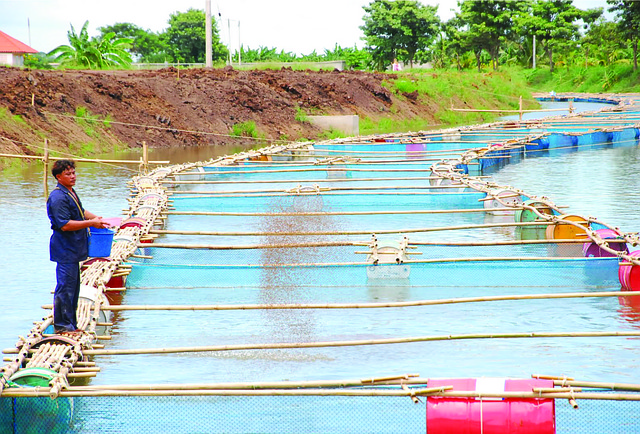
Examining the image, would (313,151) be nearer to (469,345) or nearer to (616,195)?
(616,195)

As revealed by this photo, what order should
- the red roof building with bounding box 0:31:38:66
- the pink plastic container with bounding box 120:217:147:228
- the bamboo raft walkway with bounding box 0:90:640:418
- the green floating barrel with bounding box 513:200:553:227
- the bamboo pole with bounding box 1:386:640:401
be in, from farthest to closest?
1. the red roof building with bounding box 0:31:38:66
2. the green floating barrel with bounding box 513:200:553:227
3. the pink plastic container with bounding box 120:217:147:228
4. the bamboo raft walkway with bounding box 0:90:640:418
5. the bamboo pole with bounding box 1:386:640:401

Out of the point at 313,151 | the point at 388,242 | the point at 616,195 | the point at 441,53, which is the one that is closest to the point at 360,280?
the point at 388,242

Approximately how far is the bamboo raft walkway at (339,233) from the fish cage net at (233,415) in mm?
81

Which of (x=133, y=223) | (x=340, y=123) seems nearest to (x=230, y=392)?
(x=133, y=223)

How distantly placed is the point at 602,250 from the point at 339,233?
2824 mm

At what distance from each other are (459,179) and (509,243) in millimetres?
5075

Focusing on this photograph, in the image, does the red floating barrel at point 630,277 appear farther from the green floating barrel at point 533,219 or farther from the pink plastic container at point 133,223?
the pink plastic container at point 133,223

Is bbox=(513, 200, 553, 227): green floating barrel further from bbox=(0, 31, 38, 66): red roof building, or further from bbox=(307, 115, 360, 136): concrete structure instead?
bbox=(0, 31, 38, 66): red roof building

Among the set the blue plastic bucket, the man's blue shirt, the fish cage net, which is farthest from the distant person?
the fish cage net

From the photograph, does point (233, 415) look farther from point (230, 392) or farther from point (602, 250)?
point (602, 250)

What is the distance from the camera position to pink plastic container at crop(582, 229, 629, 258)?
8.48 m

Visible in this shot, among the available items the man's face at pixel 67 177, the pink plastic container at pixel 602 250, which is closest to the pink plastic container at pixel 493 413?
the man's face at pixel 67 177

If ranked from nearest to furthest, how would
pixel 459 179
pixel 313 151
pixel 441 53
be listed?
pixel 459 179, pixel 313 151, pixel 441 53

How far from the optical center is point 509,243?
334 inches
